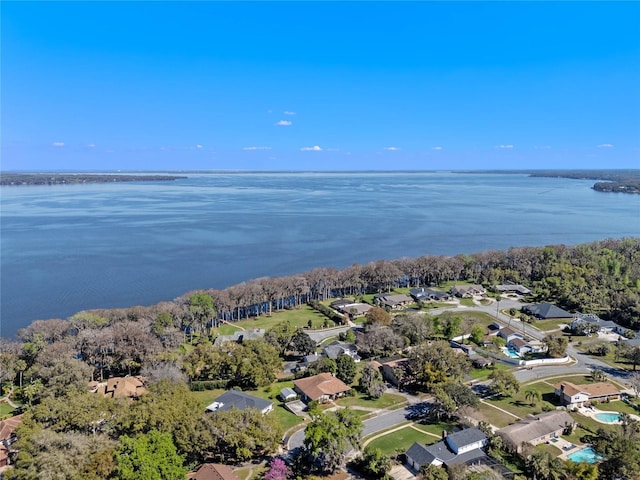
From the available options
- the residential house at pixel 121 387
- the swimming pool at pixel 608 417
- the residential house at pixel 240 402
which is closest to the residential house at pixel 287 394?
the residential house at pixel 240 402

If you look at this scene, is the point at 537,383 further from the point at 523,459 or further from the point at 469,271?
the point at 469,271

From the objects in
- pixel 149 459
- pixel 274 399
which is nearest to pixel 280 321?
pixel 274 399

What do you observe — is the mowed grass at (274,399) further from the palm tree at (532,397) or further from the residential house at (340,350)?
the palm tree at (532,397)

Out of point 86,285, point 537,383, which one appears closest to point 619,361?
point 537,383

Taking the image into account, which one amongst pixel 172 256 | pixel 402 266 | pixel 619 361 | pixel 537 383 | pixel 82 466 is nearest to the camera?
pixel 82 466

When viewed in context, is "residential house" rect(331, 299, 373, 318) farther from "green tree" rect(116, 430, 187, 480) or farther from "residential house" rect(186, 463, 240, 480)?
"green tree" rect(116, 430, 187, 480)

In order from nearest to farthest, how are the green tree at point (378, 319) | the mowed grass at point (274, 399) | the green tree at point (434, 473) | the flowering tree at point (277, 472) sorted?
1. the green tree at point (434, 473)
2. the flowering tree at point (277, 472)
3. the mowed grass at point (274, 399)
4. the green tree at point (378, 319)

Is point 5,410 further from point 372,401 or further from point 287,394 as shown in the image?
point 372,401
